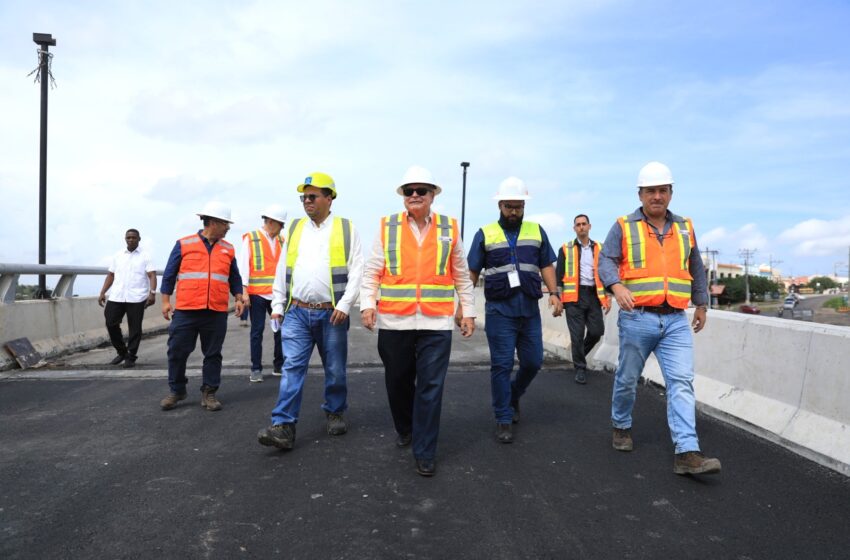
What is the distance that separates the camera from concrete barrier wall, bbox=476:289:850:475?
4.29 meters

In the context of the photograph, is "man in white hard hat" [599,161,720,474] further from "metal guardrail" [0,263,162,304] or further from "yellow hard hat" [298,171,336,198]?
"metal guardrail" [0,263,162,304]

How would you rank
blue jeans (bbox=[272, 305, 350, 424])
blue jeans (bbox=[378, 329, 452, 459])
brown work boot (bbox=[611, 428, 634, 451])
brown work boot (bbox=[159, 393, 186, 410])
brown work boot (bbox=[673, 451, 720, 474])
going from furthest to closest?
brown work boot (bbox=[159, 393, 186, 410])
blue jeans (bbox=[272, 305, 350, 424])
brown work boot (bbox=[611, 428, 634, 451])
blue jeans (bbox=[378, 329, 452, 459])
brown work boot (bbox=[673, 451, 720, 474])

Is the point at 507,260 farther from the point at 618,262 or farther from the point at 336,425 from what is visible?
the point at 336,425

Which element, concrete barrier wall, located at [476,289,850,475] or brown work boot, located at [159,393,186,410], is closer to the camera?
concrete barrier wall, located at [476,289,850,475]

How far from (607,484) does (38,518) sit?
3286 mm

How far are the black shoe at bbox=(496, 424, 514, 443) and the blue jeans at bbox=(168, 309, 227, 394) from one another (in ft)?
9.17

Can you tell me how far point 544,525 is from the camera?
10.4 ft

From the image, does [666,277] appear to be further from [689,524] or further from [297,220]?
[297,220]

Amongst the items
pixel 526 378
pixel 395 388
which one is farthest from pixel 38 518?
pixel 526 378

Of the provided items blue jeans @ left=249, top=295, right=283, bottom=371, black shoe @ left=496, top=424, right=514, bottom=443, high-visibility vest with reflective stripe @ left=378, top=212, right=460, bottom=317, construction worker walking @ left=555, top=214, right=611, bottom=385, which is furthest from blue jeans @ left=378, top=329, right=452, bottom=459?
construction worker walking @ left=555, top=214, right=611, bottom=385

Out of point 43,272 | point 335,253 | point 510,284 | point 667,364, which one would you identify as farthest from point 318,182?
point 43,272

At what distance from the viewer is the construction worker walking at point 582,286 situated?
748 centimetres

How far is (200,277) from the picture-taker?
229 inches

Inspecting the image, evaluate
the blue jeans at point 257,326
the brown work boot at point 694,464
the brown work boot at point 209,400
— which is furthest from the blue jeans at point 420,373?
the blue jeans at point 257,326
